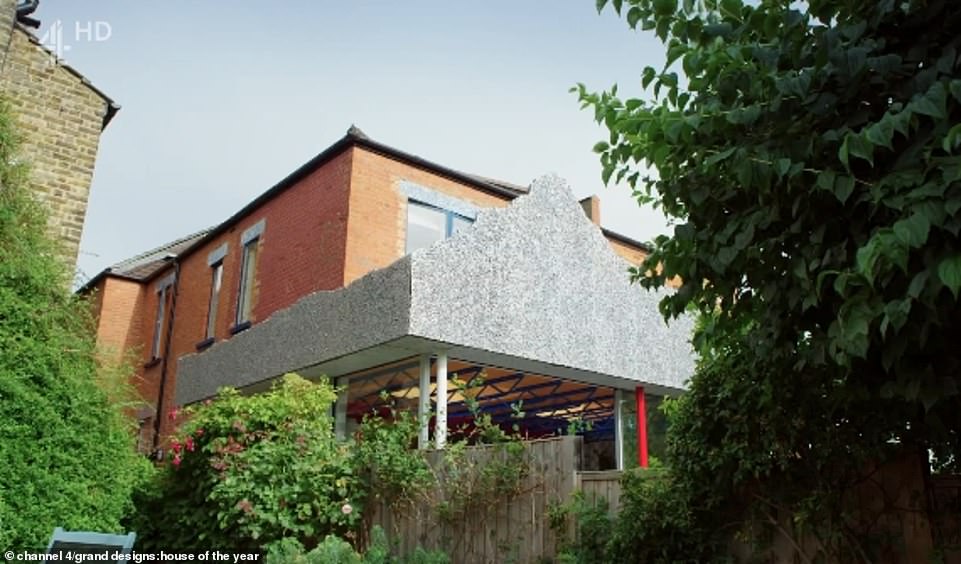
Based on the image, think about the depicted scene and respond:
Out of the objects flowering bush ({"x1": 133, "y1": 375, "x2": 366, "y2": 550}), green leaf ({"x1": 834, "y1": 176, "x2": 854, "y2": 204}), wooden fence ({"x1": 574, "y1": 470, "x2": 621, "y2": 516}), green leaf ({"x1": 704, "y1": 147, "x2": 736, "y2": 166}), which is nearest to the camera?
green leaf ({"x1": 834, "y1": 176, "x2": 854, "y2": 204})

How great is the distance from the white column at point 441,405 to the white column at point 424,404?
134mm

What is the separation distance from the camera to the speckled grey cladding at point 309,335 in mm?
9758

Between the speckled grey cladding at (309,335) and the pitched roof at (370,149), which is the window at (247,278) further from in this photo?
the speckled grey cladding at (309,335)

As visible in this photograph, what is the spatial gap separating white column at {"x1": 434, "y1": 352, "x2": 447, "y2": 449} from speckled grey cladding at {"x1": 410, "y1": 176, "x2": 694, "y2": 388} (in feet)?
1.50

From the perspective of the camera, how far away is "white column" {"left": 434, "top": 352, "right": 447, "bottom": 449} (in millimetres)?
9227

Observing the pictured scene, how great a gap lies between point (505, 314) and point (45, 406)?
5726mm

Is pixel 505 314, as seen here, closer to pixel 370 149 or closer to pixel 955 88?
pixel 370 149

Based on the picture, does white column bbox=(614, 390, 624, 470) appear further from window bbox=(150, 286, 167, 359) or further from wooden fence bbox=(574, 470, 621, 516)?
window bbox=(150, 286, 167, 359)

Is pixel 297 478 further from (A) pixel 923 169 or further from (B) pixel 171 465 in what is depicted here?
(A) pixel 923 169

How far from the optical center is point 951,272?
280cm

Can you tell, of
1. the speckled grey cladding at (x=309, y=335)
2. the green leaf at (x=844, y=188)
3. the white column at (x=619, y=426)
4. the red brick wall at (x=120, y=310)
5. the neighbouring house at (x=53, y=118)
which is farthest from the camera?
the red brick wall at (x=120, y=310)

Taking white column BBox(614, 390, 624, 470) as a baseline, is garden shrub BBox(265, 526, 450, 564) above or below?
below

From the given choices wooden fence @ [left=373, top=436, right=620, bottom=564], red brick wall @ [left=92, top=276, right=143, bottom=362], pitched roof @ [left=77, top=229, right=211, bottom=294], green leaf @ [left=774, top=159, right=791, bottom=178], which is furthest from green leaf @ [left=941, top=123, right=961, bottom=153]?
red brick wall @ [left=92, top=276, right=143, bottom=362]

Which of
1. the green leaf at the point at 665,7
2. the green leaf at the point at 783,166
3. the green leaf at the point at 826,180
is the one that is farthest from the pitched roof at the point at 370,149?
the green leaf at the point at 826,180
